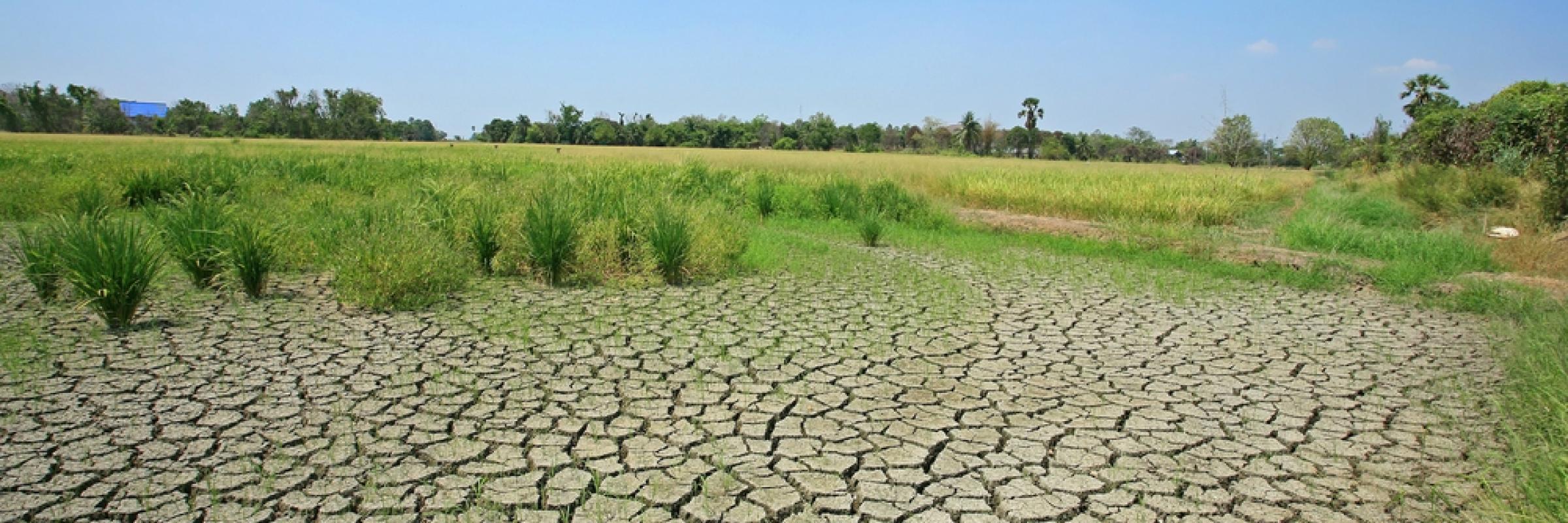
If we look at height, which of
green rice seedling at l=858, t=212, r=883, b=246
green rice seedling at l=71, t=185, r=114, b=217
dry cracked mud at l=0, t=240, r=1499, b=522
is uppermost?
green rice seedling at l=71, t=185, r=114, b=217

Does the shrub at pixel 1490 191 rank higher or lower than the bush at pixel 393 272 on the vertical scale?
higher

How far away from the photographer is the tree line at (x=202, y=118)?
51594 millimetres

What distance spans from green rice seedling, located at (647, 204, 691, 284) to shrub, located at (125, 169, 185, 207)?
10165mm

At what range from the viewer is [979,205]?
17594 millimetres

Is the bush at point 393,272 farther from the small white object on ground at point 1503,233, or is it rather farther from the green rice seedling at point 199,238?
the small white object on ground at point 1503,233

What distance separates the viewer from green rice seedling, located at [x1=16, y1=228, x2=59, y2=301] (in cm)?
586

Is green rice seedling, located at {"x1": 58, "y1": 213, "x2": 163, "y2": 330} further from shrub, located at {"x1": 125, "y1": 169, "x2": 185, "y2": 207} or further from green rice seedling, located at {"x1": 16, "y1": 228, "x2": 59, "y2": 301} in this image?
shrub, located at {"x1": 125, "y1": 169, "x2": 185, "y2": 207}

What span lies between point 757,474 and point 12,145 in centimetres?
3033

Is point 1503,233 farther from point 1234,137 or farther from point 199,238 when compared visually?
point 199,238

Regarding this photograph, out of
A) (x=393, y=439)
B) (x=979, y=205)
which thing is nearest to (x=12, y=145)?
(x=979, y=205)

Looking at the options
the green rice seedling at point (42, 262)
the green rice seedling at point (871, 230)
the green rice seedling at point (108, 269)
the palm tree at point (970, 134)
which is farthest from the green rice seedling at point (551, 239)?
the palm tree at point (970, 134)

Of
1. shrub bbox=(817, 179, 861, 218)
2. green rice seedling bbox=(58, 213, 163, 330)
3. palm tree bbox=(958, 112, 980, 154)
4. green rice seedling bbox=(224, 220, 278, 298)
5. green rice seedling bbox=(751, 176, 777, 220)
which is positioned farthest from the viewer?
palm tree bbox=(958, 112, 980, 154)

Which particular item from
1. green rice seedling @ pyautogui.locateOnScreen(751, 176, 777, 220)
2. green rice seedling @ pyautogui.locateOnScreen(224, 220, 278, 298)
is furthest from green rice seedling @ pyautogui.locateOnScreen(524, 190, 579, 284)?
green rice seedling @ pyautogui.locateOnScreen(751, 176, 777, 220)

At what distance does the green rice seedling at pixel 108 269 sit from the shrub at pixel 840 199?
10.6m
